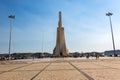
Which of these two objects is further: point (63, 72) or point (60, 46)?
point (60, 46)

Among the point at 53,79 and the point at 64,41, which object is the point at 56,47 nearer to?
the point at 64,41

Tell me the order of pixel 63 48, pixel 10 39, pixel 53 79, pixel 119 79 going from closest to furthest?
pixel 119 79
pixel 53 79
pixel 10 39
pixel 63 48

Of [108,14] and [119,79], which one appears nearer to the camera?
[119,79]

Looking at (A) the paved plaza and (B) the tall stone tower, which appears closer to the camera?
(A) the paved plaza

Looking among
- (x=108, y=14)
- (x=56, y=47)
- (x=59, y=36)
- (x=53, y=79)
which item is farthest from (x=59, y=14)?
(x=53, y=79)

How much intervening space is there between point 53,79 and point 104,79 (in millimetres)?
2046

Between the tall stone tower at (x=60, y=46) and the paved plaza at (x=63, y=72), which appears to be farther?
the tall stone tower at (x=60, y=46)

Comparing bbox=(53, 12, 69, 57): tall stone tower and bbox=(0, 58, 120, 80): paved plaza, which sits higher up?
bbox=(53, 12, 69, 57): tall stone tower

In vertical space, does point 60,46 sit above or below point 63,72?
above

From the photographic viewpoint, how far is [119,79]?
243 inches

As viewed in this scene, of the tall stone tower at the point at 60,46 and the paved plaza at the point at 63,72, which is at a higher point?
the tall stone tower at the point at 60,46

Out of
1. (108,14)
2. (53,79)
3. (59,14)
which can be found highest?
(59,14)

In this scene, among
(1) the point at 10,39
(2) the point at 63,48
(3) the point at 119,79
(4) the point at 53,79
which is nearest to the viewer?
(3) the point at 119,79

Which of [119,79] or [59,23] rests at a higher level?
[59,23]
